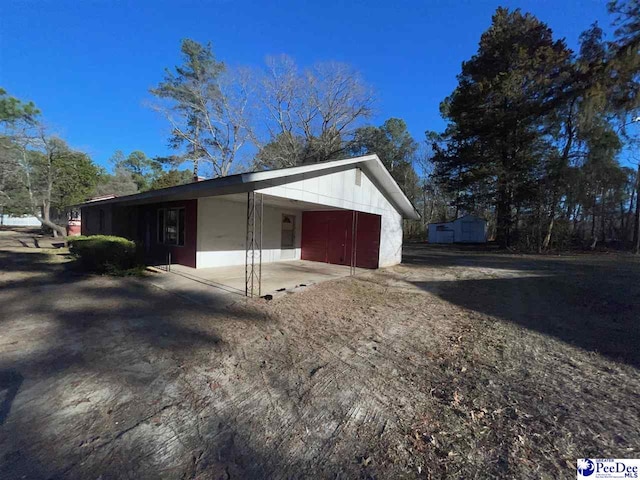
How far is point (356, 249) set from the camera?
39.6 feet

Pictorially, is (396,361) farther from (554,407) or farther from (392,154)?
(392,154)

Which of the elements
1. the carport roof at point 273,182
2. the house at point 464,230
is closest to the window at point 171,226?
the carport roof at point 273,182

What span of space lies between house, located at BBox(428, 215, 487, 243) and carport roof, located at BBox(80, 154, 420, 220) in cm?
1912

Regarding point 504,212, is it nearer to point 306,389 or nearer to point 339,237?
point 339,237

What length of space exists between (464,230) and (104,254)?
29.4 m

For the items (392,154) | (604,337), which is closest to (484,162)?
(392,154)

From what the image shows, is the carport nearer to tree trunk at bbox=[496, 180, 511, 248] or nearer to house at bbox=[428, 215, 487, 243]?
tree trunk at bbox=[496, 180, 511, 248]

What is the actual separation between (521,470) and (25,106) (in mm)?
30623

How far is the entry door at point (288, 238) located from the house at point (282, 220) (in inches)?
1.7

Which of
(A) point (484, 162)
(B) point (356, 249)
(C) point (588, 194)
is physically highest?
(A) point (484, 162)

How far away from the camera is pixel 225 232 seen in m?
10.5

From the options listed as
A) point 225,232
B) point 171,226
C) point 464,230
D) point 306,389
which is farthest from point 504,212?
point 306,389

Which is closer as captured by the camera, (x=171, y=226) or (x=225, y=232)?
(x=225, y=232)

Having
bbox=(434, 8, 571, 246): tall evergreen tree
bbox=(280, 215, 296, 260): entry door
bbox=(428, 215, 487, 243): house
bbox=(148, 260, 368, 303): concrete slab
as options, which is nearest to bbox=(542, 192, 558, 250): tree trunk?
bbox=(434, 8, 571, 246): tall evergreen tree
